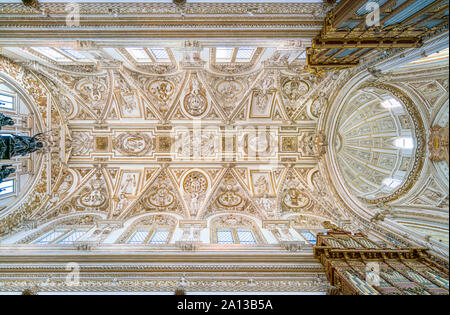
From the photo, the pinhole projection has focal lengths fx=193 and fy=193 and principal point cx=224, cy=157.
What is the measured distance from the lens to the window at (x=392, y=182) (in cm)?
994

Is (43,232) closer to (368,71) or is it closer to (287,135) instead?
(287,135)

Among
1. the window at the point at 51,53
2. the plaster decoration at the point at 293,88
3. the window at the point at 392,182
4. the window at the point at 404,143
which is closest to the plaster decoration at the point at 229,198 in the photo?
the plaster decoration at the point at 293,88

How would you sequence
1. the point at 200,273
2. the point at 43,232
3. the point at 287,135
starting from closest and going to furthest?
the point at 200,273 → the point at 43,232 → the point at 287,135

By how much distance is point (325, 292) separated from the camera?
694cm

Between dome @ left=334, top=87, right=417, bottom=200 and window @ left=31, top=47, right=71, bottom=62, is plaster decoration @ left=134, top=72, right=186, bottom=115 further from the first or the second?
dome @ left=334, top=87, right=417, bottom=200

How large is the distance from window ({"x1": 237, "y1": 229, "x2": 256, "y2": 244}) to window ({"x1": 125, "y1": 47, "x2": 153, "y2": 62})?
1161 cm

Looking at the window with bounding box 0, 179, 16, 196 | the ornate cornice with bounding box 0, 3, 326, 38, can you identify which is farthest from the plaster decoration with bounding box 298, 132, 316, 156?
the window with bounding box 0, 179, 16, 196

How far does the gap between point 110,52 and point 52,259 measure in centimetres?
946

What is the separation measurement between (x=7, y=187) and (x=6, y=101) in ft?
14.5

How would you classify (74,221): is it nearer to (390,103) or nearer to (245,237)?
(245,237)

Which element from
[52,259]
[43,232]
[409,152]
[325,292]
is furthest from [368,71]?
[43,232]

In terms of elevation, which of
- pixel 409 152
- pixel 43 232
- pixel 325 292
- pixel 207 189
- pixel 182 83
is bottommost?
pixel 325 292

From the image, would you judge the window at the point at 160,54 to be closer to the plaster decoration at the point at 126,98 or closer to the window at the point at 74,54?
the plaster decoration at the point at 126,98
